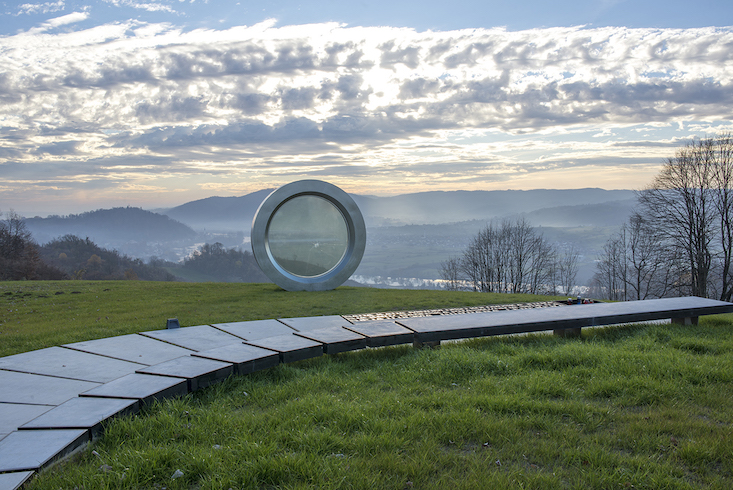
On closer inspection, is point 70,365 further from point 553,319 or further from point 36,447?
point 553,319

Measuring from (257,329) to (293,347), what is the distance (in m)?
1.53

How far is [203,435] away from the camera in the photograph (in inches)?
128

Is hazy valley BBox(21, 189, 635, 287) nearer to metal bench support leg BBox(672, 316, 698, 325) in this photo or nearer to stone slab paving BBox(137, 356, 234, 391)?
metal bench support leg BBox(672, 316, 698, 325)

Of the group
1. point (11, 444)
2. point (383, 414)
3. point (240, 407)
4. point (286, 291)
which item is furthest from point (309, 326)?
point (286, 291)

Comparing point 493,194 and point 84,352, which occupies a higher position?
point 493,194

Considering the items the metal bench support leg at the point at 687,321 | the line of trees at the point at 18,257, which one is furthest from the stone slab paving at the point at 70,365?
the line of trees at the point at 18,257

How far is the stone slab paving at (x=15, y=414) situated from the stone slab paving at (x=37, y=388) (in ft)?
0.26

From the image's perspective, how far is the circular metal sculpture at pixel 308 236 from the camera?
1298cm

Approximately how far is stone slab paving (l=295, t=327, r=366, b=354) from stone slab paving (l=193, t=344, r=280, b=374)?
1.97 feet

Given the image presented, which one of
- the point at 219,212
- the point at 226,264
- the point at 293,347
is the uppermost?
the point at 219,212

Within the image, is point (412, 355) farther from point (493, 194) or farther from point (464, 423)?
point (493, 194)

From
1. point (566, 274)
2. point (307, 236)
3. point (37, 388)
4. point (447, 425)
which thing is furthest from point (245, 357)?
point (566, 274)

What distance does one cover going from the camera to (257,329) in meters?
6.11

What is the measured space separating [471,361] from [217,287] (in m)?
11.6
